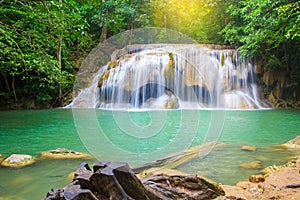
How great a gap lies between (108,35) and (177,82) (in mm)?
10810

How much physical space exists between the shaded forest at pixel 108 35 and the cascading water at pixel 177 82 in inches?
63.1

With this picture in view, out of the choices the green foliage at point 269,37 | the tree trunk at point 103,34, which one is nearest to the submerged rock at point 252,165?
the green foliage at point 269,37

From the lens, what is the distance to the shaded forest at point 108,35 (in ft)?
16.9

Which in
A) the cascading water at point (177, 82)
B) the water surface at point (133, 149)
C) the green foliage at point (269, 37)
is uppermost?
the green foliage at point (269, 37)

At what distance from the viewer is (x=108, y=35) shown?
21922 mm

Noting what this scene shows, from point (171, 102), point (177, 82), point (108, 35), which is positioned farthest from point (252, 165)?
point (108, 35)

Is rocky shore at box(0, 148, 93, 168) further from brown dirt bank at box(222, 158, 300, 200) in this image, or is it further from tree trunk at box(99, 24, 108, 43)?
tree trunk at box(99, 24, 108, 43)

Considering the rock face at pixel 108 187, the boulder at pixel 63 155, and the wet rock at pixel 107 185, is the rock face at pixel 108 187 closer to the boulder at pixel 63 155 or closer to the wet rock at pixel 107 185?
the wet rock at pixel 107 185

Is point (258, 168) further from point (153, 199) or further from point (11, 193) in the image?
point (11, 193)

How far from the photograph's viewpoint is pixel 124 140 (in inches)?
225

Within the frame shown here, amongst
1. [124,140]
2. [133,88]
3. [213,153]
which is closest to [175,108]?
[133,88]

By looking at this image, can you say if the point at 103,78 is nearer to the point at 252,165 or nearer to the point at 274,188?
the point at 252,165

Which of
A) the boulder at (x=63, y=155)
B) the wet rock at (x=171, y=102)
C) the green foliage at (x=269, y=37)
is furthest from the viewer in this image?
the wet rock at (x=171, y=102)

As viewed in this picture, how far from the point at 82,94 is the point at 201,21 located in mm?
14448
